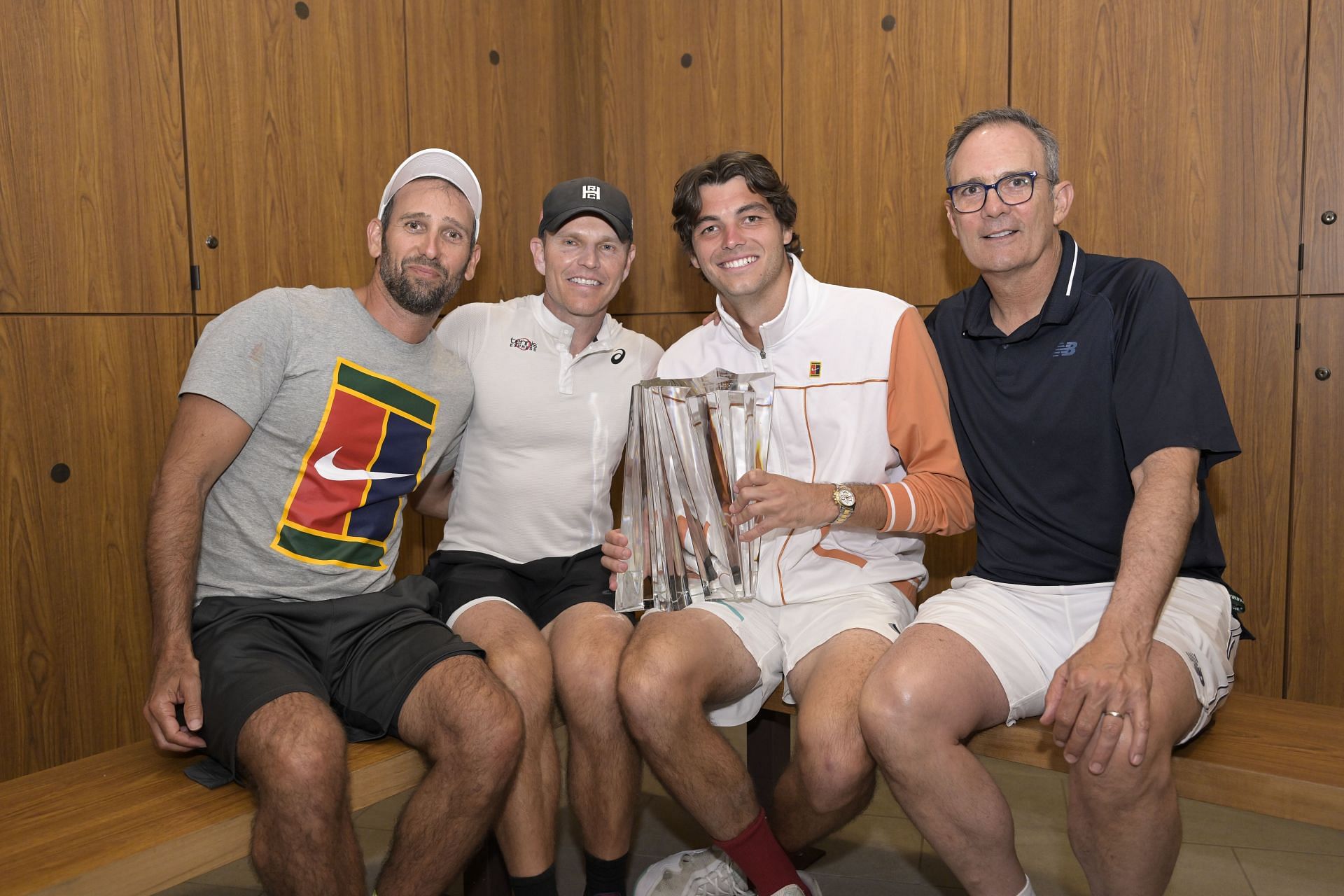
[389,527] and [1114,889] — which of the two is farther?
[389,527]

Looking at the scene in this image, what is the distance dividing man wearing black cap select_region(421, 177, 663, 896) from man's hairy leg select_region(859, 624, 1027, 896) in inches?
22.7

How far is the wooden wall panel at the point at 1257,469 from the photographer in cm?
267

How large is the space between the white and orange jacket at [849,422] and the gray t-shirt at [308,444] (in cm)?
77

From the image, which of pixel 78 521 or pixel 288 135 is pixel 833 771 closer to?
pixel 78 521

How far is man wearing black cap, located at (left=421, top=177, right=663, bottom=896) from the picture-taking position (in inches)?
83.0

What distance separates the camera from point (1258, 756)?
63.6 inches

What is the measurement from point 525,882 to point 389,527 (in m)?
0.75

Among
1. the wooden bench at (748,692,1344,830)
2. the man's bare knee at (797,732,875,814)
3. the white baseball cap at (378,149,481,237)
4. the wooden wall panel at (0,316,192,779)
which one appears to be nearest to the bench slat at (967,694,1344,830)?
the wooden bench at (748,692,1344,830)

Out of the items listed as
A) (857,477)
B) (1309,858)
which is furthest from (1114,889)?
(1309,858)

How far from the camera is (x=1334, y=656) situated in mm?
2645

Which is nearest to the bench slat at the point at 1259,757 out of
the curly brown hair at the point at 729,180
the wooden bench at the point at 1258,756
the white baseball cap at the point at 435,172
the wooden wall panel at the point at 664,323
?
the wooden bench at the point at 1258,756

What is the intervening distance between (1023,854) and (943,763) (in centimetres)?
102

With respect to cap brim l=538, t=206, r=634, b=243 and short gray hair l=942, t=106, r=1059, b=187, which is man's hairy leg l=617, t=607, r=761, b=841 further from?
short gray hair l=942, t=106, r=1059, b=187

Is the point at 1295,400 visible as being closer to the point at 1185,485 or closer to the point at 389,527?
the point at 1185,485
